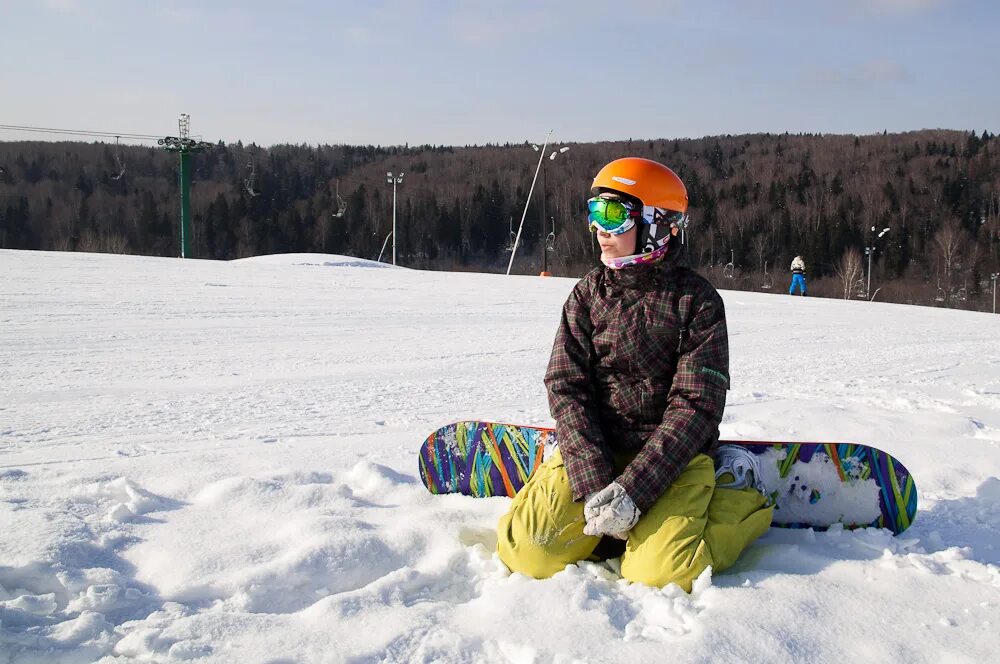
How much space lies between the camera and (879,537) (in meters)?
2.60

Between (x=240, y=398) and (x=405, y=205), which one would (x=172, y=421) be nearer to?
(x=240, y=398)

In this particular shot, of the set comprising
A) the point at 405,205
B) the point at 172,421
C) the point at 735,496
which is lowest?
the point at 172,421

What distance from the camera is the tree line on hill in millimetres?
78250

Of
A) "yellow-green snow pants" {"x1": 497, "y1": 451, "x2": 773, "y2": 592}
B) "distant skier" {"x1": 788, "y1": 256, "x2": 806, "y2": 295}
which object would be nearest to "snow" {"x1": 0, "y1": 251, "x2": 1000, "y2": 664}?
"yellow-green snow pants" {"x1": 497, "y1": 451, "x2": 773, "y2": 592}

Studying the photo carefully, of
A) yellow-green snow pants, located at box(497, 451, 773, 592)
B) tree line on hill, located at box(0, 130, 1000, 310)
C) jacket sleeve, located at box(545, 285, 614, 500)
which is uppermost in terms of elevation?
tree line on hill, located at box(0, 130, 1000, 310)

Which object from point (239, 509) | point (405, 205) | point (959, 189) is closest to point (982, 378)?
point (239, 509)

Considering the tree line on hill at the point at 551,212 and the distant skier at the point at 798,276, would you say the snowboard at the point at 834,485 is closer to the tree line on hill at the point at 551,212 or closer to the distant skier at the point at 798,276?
the distant skier at the point at 798,276

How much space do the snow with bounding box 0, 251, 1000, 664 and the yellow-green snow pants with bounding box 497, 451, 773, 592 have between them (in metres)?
0.07

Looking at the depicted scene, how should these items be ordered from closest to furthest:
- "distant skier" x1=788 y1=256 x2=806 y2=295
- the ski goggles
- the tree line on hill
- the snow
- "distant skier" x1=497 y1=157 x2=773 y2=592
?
the snow
"distant skier" x1=497 y1=157 x2=773 y2=592
the ski goggles
"distant skier" x1=788 y1=256 x2=806 y2=295
the tree line on hill

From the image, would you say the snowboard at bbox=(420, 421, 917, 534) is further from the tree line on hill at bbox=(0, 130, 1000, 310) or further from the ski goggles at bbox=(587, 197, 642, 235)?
the tree line on hill at bbox=(0, 130, 1000, 310)

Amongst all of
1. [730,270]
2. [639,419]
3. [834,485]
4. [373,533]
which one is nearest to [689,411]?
[639,419]

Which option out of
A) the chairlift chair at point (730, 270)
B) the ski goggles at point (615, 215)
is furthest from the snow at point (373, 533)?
the chairlift chair at point (730, 270)

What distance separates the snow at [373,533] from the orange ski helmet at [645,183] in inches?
50.6

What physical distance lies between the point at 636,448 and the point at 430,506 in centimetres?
91
